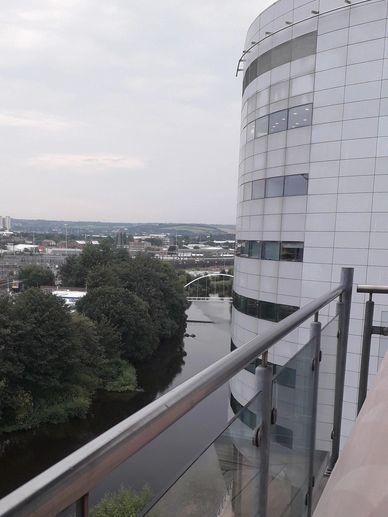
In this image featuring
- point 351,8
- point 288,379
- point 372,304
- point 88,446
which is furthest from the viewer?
point 351,8

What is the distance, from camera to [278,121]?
1338 centimetres

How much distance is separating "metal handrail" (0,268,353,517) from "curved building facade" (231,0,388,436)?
1007cm

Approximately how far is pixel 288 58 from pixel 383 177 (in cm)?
456

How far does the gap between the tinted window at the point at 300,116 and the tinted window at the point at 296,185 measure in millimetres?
Result: 1497

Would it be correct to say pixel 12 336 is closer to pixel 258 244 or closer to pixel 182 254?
pixel 258 244

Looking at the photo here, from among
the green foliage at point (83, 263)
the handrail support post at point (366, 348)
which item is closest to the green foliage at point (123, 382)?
the green foliage at point (83, 263)

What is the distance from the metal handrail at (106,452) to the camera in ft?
1.68

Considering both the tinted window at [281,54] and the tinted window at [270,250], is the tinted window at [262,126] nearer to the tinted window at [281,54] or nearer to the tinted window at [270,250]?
the tinted window at [281,54]

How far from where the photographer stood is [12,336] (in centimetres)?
1802

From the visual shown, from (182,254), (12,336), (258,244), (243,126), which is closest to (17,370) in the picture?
(12,336)

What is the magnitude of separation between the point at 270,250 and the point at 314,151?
331 centimetres

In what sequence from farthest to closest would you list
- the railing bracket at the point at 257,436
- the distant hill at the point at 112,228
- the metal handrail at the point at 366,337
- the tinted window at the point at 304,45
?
the distant hill at the point at 112,228, the tinted window at the point at 304,45, the metal handrail at the point at 366,337, the railing bracket at the point at 257,436

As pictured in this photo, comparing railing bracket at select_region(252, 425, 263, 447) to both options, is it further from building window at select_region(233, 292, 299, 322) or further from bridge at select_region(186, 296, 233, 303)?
bridge at select_region(186, 296, 233, 303)

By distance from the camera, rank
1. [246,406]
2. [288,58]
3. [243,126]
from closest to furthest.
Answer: [246,406] < [288,58] < [243,126]
